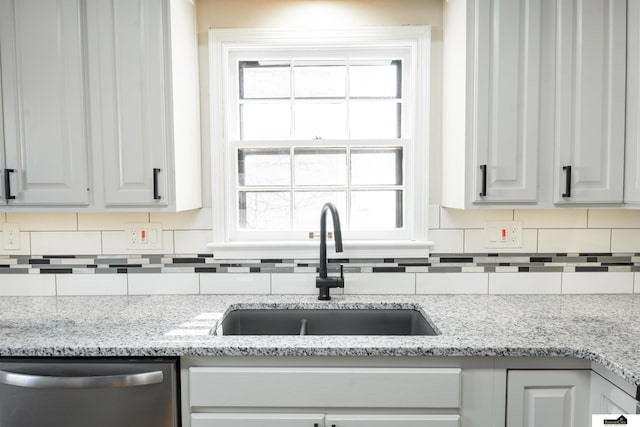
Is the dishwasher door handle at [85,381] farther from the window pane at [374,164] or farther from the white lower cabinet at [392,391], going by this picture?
the window pane at [374,164]

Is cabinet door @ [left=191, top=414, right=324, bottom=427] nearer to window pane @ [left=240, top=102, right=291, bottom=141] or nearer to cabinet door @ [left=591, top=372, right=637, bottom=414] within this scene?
cabinet door @ [left=591, top=372, right=637, bottom=414]

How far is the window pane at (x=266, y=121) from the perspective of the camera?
7.27 ft

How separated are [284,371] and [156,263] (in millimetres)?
997

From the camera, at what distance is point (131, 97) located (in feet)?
5.92

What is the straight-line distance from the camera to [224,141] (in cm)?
213

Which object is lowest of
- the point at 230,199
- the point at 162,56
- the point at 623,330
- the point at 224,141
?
the point at 623,330

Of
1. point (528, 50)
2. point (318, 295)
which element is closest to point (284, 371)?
point (318, 295)

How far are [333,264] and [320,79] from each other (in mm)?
904

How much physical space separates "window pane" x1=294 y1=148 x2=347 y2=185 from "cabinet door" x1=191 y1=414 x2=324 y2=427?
3.62 ft

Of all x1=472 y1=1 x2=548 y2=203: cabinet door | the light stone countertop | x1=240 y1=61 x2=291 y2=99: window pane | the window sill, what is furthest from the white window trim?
x1=472 y1=1 x2=548 y2=203: cabinet door

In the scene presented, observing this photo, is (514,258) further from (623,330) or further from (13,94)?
(13,94)

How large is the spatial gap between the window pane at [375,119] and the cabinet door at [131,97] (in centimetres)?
89

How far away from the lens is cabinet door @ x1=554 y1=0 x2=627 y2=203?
Answer: 1.78 metres

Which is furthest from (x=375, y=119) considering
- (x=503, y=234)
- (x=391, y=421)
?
(x=391, y=421)
